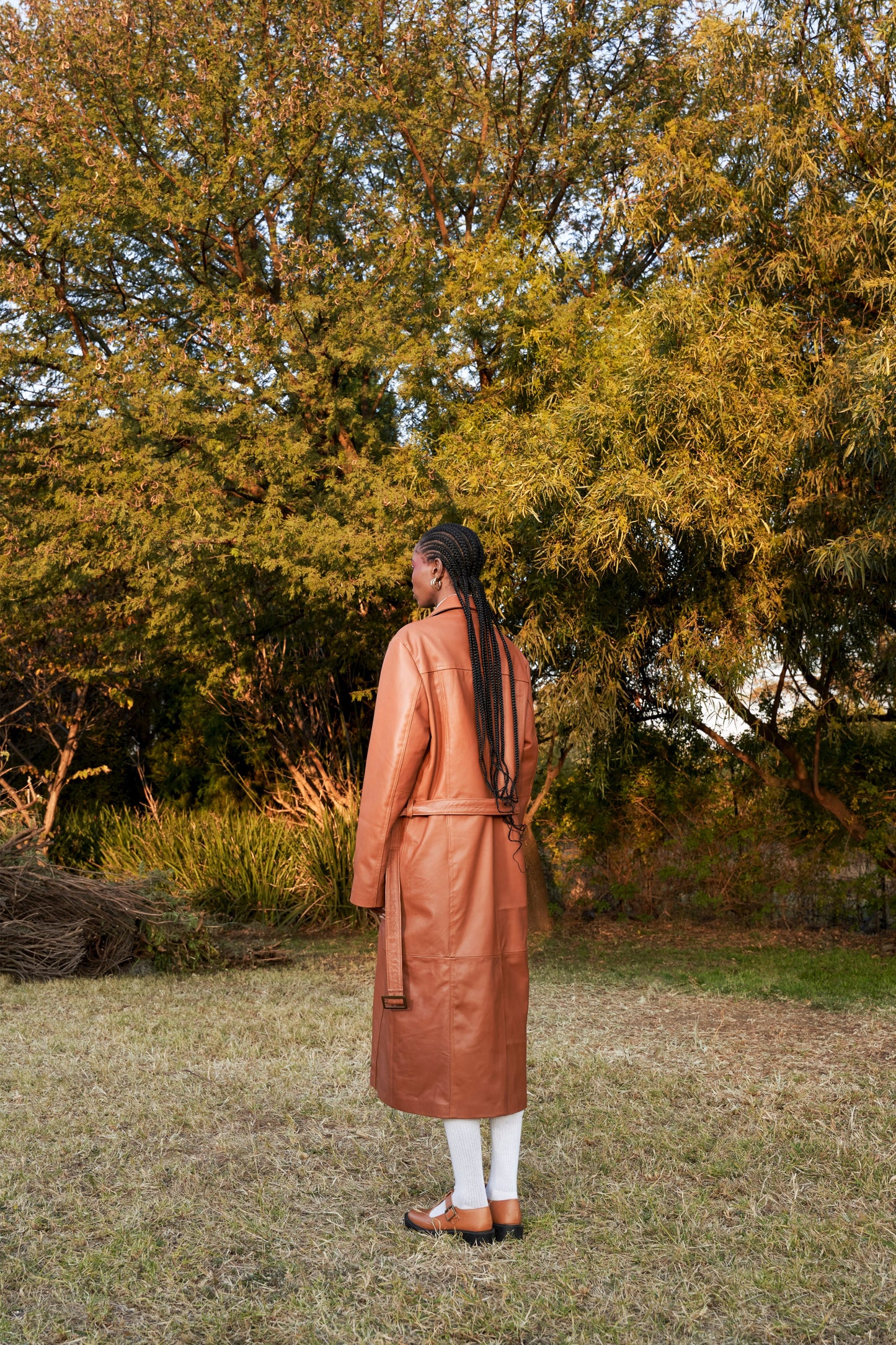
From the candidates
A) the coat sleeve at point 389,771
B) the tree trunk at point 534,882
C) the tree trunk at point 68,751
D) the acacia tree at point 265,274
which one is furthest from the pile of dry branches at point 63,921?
the coat sleeve at point 389,771

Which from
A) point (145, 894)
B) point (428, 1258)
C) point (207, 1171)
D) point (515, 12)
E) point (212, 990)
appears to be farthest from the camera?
point (515, 12)

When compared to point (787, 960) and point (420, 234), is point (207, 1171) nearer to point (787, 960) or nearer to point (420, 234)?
point (787, 960)

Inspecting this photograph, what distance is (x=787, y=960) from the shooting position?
24.5ft

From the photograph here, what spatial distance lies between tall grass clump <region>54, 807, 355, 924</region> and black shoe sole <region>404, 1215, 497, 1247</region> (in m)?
6.21

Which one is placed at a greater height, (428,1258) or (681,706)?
(681,706)

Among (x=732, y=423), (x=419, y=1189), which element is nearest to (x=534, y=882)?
(x=732, y=423)

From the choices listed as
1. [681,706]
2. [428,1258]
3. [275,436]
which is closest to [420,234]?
[275,436]

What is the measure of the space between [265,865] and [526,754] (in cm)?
680

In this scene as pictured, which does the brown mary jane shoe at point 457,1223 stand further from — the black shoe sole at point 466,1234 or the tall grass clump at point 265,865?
the tall grass clump at point 265,865

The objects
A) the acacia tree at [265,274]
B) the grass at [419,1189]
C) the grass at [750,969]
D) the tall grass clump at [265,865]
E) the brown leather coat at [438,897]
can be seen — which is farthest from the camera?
the tall grass clump at [265,865]

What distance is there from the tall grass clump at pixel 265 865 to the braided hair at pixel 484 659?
20.9ft

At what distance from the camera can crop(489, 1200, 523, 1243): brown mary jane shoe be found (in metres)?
2.81

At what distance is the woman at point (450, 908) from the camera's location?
8.87 ft

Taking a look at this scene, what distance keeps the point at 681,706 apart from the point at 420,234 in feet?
12.8
